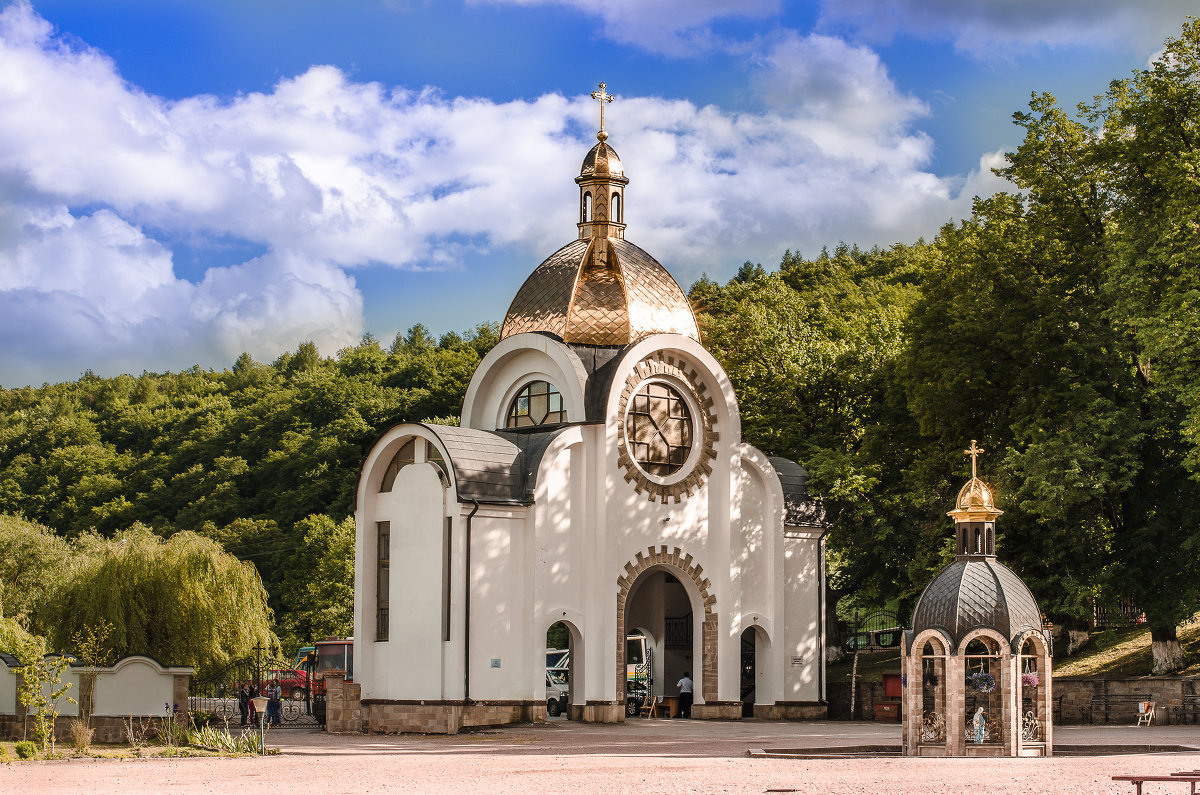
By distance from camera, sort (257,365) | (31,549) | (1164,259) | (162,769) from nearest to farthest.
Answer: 1. (162,769)
2. (1164,259)
3. (31,549)
4. (257,365)

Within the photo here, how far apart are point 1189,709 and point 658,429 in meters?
12.1

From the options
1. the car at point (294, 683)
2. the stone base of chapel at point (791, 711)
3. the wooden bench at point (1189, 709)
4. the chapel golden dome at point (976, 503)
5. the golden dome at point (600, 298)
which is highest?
the golden dome at point (600, 298)

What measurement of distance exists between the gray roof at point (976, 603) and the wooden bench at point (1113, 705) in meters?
10.1

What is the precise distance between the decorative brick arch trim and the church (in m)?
0.04

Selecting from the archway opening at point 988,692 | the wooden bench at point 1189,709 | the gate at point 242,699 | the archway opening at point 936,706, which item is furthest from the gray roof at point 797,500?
the archway opening at point 988,692

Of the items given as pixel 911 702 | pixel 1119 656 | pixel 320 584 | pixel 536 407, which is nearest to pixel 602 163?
pixel 536 407

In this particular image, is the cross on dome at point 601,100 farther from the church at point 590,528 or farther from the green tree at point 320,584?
the green tree at point 320,584

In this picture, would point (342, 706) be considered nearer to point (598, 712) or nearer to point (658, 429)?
point (598, 712)

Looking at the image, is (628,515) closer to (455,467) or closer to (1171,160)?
(455,467)

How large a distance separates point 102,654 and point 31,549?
46.3ft

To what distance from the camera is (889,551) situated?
34344 millimetres

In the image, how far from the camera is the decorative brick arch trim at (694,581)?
30625mm

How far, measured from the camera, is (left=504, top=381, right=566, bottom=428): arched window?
31.4 m

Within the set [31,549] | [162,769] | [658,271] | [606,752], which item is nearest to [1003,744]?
[606,752]
